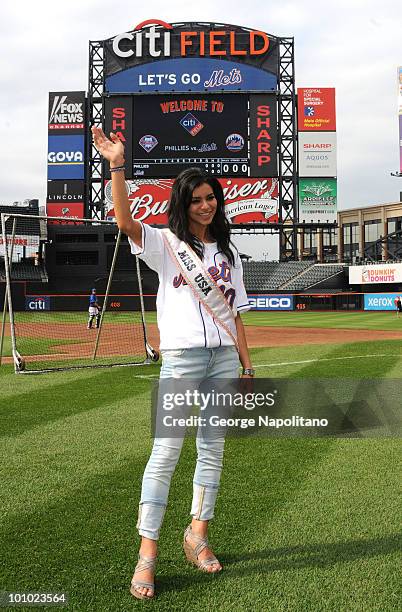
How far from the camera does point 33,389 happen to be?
905 cm

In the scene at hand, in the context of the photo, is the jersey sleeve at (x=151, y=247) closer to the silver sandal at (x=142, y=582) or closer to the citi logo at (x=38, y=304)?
the silver sandal at (x=142, y=582)

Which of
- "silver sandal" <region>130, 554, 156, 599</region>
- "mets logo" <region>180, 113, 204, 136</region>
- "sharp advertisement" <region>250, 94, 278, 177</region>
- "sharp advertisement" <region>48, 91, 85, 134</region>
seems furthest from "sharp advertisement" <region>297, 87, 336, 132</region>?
"silver sandal" <region>130, 554, 156, 599</region>

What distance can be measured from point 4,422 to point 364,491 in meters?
4.08

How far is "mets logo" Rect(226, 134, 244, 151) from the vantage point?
4550 centimetres

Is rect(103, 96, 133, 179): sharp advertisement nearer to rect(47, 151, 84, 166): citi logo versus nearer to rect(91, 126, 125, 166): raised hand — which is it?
rect(47, 151, 84, 166): citi logo

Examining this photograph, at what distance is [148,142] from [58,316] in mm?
17238

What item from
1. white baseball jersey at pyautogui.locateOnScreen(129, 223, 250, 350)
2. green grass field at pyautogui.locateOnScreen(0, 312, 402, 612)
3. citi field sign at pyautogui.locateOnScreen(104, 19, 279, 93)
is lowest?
green grass field at pyautogui.locateOnScreen(0, 312, 402, 612)

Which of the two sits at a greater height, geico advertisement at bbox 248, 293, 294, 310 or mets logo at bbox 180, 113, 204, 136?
mets logo at bbox 180, 113, 204, 136

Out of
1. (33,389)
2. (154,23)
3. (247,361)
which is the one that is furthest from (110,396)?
(154,23)

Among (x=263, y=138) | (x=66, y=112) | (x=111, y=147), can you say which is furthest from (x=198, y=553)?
(x=66, y=112)

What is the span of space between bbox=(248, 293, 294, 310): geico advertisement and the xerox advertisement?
9.79 meters

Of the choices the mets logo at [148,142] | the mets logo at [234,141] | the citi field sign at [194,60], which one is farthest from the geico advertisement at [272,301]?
the citi field sign at [194,60]

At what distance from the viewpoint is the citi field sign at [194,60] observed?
4659 centimetres

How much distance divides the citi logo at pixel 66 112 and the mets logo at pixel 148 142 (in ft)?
26.5
